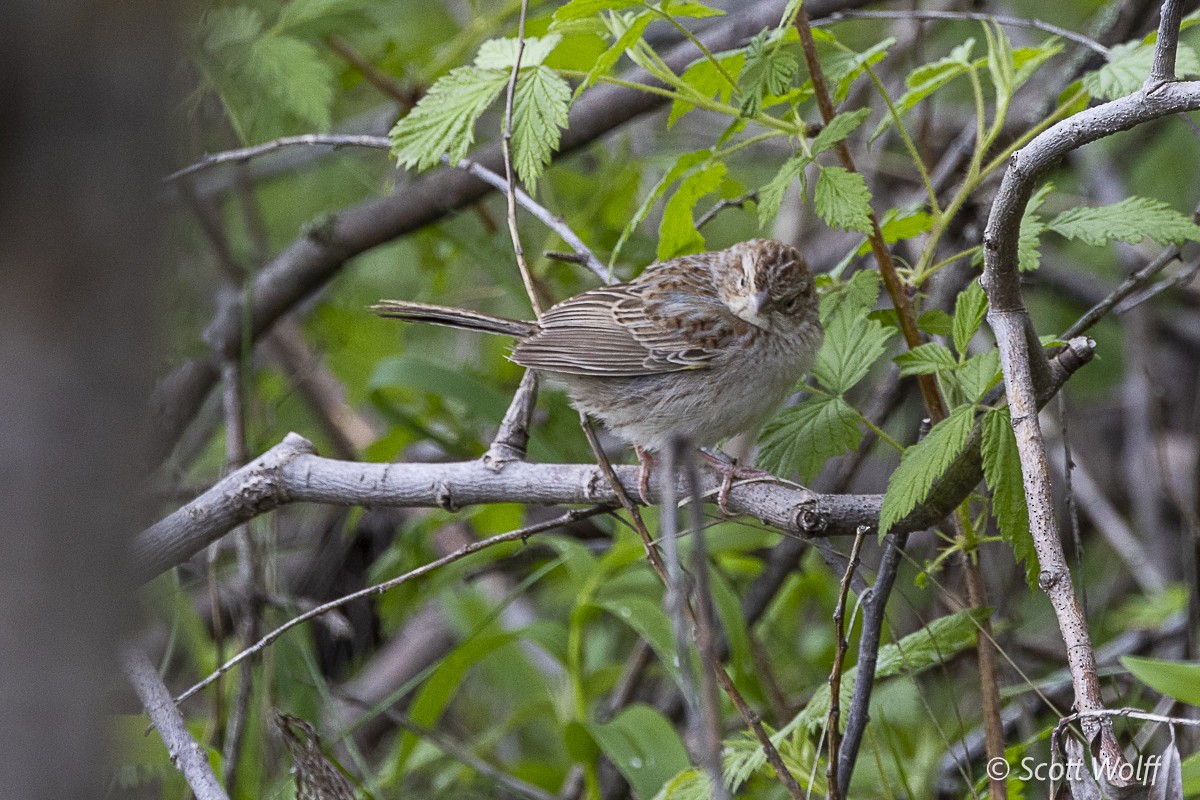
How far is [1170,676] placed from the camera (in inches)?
93.0

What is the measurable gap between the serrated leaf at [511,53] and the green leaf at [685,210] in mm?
482

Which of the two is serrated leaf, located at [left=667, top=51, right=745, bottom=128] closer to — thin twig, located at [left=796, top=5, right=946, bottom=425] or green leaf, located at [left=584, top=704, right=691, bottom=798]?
thin twig, located at [left=796, top=5, right=946, bottom=425]

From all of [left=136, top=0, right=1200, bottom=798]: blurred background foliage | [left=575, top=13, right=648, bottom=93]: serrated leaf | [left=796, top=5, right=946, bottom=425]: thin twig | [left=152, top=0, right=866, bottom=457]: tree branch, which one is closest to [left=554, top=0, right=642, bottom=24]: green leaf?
[left=575, top=13, right=648, bottom=93]: serrated leaf

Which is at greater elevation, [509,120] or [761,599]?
[509,120]

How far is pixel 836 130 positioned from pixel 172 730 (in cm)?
198

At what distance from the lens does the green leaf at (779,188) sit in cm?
268

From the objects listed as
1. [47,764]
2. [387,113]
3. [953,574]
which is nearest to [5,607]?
[47,764]

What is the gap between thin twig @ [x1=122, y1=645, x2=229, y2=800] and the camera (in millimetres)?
2303

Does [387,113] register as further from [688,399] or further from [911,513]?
[911,513]

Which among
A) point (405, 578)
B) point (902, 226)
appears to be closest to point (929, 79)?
point (902, 226)

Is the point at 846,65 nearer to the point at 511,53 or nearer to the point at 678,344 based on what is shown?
the point at 511,53

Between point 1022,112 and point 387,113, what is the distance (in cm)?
284

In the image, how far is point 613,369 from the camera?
3729mm

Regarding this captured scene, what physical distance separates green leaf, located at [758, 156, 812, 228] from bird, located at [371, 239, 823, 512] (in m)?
0.88
